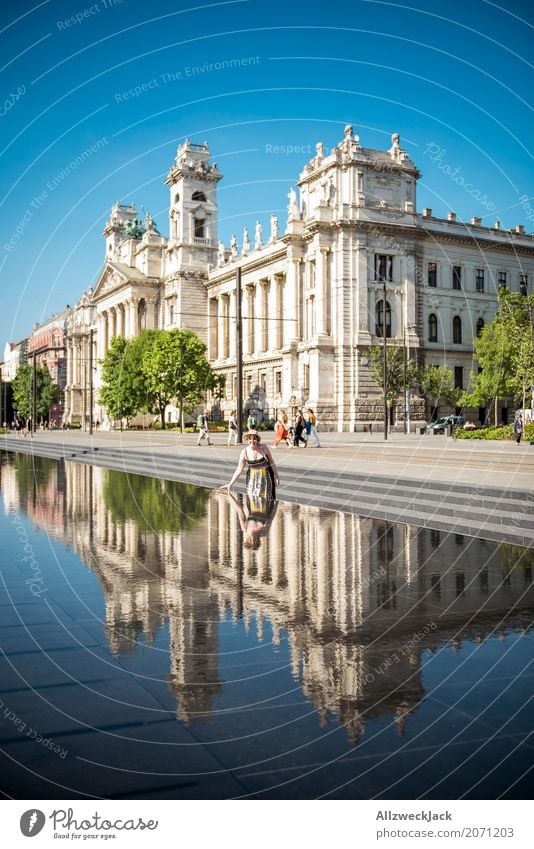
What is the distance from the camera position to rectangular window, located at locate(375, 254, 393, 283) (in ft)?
204

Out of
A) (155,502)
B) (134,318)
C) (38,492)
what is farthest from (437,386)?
(155,502)

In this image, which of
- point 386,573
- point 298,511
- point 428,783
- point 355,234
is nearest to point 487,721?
point 428,783

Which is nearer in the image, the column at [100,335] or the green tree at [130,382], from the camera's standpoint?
the green tree at [130,382]

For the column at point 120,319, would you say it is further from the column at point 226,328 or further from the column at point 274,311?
the column at point 274,311

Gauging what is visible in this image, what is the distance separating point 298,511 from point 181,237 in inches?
3095

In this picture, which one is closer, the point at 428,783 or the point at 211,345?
the point at 428,783

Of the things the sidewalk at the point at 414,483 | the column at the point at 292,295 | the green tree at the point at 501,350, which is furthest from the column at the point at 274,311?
the sidewalk at the point at 414,483

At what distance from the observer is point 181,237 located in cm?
8906

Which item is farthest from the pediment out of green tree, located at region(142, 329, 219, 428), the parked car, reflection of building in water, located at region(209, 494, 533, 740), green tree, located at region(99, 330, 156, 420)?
reflection of building in water, located at region(209, 494, 533, 740)

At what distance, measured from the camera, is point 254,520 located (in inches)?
531

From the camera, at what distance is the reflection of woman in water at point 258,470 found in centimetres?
1591

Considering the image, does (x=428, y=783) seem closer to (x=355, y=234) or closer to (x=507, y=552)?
(x=507, y=552)

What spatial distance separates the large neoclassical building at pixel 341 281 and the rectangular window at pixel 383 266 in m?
0.08

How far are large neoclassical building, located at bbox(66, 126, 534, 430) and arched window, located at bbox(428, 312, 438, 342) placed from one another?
0.14m
